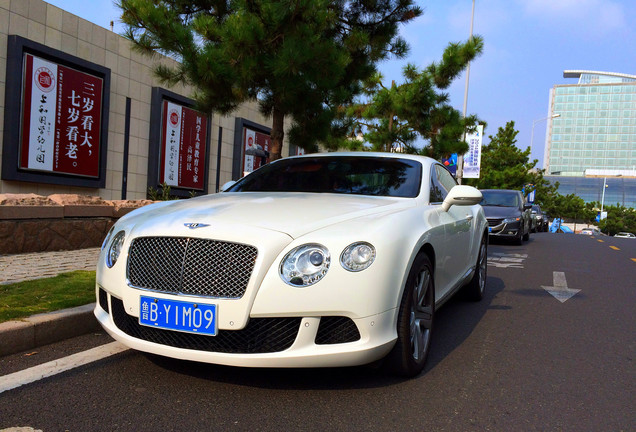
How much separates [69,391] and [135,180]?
12861 mm

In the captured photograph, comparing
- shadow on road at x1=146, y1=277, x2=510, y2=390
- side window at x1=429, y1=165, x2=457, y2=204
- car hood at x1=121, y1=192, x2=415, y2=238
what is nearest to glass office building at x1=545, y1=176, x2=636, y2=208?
side window at x1=429, y1=165, x2=457, y2=204

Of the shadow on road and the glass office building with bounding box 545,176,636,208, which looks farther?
A: the glass office building with bounding box 545,176,636,208

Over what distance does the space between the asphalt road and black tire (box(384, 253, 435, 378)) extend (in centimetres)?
11

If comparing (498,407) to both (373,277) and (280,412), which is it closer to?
(373,277)

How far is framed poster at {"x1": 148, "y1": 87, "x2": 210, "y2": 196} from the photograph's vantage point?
15.4 m

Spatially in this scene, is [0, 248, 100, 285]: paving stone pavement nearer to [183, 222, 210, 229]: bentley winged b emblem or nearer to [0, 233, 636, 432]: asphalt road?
[0, 233, 636, 432]: asphalt road

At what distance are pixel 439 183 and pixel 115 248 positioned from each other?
2.66 metres

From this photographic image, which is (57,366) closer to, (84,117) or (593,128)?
(84,117)

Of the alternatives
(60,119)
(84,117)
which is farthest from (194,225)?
(84,117)

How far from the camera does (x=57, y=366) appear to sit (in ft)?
10.00

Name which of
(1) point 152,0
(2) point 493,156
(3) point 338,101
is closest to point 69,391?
(1) point 152,0

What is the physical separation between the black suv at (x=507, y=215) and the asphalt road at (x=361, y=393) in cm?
1013

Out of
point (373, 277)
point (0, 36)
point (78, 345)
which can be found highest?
point (0, 36)

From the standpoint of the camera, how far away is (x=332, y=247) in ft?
8.69
